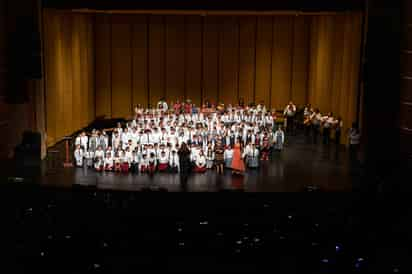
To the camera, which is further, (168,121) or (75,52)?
(75,52)

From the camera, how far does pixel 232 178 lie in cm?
1561

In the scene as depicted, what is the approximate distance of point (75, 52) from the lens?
74.7ft

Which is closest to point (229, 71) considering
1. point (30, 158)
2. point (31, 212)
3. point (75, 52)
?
point (75, 52)

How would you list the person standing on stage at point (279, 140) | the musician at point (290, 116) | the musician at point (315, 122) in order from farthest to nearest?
1. the musician at point (290, 116)
2. the musician at point (315, 122)
3. the person standing on stage at point (279, 140)

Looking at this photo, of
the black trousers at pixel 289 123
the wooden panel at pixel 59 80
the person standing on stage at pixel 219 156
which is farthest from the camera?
the black trousers at pixel 289 123

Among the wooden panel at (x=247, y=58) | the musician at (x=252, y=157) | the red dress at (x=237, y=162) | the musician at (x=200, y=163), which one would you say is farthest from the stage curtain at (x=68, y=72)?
the musician at (x=252, y=157)

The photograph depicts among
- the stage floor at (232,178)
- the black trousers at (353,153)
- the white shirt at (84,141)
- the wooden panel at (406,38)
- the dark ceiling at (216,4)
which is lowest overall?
the stage floor at (232,178)

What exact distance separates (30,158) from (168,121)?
4.58 meters

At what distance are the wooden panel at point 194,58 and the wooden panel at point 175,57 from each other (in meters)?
0.21

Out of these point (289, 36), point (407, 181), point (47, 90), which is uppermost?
point (289, 36)

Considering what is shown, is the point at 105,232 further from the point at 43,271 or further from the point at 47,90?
the point at 47,90

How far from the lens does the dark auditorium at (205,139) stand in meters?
8.52

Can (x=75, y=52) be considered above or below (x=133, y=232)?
above

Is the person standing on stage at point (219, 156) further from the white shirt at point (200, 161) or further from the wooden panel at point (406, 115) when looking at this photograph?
the wooden panel at point (406, 115)
